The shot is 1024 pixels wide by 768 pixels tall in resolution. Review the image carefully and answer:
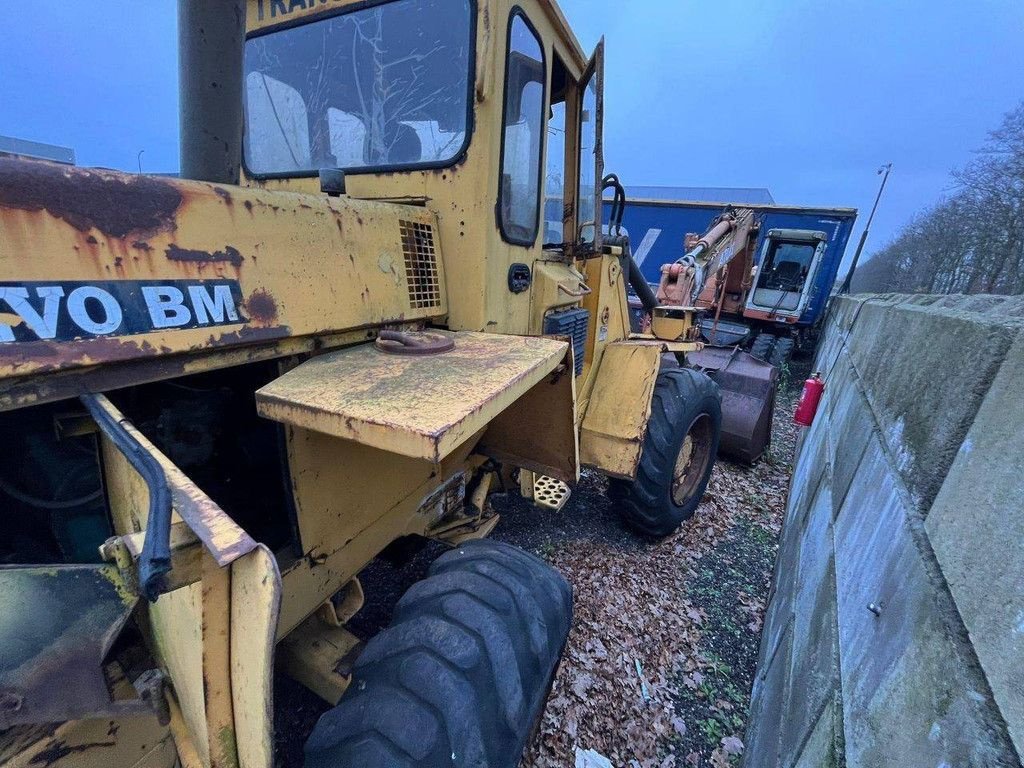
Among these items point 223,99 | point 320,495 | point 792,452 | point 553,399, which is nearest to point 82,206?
point 223,99

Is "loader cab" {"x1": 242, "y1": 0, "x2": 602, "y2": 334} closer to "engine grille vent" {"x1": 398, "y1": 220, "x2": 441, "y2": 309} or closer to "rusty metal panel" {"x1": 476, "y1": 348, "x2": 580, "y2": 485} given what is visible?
"engine grille vent" {"x1": 398, "y1": 220, "x2": 441, "y2": 309}

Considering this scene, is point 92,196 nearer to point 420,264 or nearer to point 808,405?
point 420,264

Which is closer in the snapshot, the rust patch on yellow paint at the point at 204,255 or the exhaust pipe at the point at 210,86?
the rust patch on yellow paint at the point at 204,255

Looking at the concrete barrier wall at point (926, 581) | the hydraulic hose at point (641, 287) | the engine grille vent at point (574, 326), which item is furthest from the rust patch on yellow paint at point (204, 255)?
the hydraulic hose at point (641, 287)

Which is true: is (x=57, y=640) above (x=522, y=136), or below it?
below

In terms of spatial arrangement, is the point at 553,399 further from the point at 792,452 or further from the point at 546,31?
the point at 792,452

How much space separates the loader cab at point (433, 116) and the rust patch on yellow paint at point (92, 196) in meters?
0.91

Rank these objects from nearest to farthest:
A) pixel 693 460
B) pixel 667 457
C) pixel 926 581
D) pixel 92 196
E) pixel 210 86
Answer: pixel 926 581 → pixel 92 196 → pixel 210 86 → pixel 667 457 → pixel 693 460

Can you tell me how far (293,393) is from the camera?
3.92ft

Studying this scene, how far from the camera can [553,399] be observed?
200cm

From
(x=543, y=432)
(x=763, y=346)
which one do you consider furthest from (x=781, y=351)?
(x=543, y=432)

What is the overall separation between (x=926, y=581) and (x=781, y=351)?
9738 millimetres

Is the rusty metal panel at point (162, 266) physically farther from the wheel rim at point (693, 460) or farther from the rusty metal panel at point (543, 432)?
the wheel rim at point (693, 460)

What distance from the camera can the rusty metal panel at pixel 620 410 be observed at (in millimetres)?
2809
